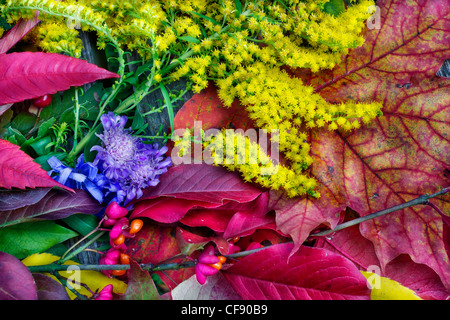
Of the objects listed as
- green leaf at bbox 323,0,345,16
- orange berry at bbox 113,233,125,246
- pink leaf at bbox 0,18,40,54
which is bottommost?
orange berry at bbox 113,233,125,246

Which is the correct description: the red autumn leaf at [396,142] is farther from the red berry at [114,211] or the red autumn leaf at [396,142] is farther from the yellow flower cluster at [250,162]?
the red berry at [114,211]

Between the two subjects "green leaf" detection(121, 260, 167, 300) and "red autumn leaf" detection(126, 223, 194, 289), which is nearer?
"green leaf" detection(121, 260, 167, 300)

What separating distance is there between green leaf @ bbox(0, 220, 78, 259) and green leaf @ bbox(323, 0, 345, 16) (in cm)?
73

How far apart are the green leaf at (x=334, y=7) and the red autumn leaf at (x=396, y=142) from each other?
0.08m

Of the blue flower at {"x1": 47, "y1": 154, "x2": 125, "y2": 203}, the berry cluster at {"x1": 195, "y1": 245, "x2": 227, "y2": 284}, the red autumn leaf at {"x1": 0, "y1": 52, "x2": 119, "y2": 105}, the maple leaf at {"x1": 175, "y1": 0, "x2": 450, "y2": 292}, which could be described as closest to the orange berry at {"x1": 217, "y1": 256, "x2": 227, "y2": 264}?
the berry cluster at {"x1": 195, "y1": 245, "x2": 227, "y2": 284}

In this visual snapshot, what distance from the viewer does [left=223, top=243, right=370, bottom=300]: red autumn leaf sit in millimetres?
700

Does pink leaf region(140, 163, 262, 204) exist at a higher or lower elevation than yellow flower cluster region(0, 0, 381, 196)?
lower

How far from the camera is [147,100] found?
85cm

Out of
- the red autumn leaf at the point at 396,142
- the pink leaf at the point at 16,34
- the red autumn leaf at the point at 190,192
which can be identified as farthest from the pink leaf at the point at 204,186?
the pink leaf at the point at 16,34

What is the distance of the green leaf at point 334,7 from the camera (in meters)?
0.80

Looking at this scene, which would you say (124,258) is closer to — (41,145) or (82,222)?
(82,222)

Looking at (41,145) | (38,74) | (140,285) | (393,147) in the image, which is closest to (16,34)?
(38,74)

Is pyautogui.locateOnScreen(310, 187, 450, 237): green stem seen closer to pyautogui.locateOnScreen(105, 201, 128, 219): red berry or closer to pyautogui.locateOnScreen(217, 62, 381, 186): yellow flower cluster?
pyautogui.locateOnScreen(217, 62, 381, 186): yellow flower cluster
